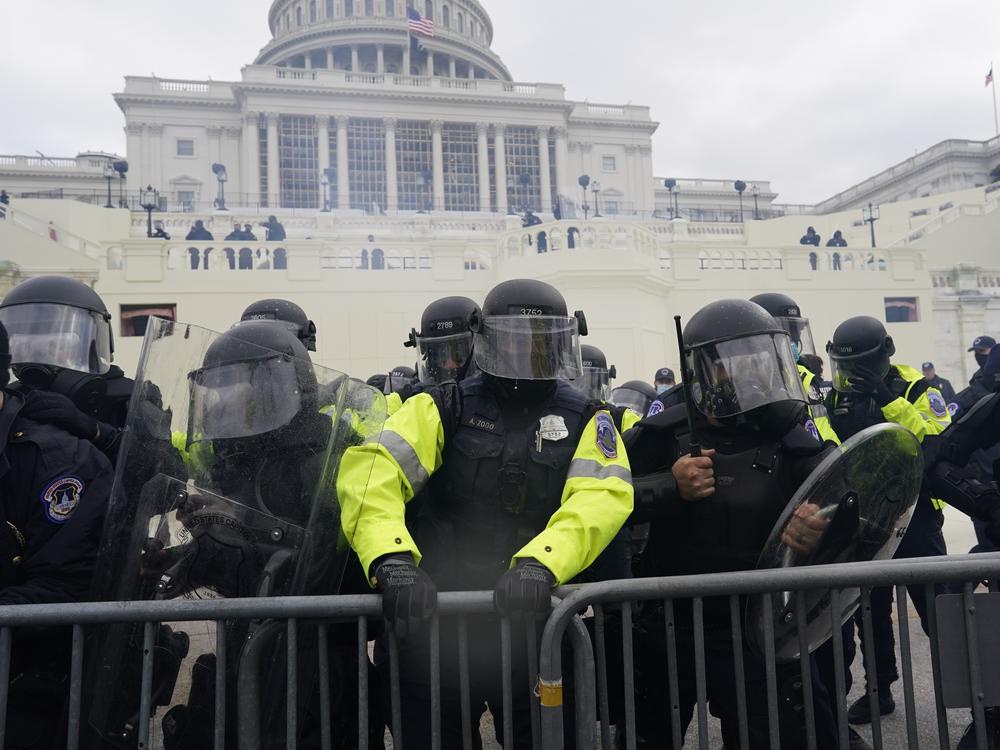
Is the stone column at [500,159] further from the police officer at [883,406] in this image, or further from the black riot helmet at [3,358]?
the black riot helmet at [3,358]

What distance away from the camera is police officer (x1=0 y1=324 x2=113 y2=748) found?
2.07 m

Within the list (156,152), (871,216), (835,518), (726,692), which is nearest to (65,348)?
(726,692)

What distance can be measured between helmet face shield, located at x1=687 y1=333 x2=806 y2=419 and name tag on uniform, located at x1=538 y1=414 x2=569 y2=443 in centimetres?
57

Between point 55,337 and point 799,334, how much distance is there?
450cm

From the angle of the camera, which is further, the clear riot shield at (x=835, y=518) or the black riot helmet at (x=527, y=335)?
the black riot helmet at (x=527, y=335)

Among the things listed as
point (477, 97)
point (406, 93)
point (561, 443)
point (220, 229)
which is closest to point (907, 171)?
point (477, 97)

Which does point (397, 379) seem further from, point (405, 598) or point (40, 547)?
point (405, 598)

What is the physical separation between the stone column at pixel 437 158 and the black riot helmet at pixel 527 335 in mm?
48777

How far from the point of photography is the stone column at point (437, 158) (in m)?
50.2

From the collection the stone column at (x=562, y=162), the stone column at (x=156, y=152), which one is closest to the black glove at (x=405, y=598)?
the stone column at (x=156, y=152)

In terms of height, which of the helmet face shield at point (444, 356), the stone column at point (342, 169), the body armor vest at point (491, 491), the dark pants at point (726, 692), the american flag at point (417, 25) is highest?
the american flag at point (417, 25)

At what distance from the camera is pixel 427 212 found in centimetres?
3303

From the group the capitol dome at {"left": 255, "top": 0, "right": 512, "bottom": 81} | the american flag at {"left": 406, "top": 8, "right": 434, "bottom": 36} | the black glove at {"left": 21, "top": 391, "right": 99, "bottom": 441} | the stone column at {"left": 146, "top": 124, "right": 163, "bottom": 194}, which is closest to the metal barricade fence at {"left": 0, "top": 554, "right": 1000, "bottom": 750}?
the black glove at {"left": 21, "top": 391, "right": 99, "bottom": 441}

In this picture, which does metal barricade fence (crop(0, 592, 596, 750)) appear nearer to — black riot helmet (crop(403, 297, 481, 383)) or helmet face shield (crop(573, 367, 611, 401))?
black riot helmet (crop(403, 297, 481, 383))
